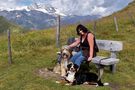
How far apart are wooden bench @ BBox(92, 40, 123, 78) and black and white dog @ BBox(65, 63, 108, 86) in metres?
1.15

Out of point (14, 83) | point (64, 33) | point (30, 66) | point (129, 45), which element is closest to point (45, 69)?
point (30, 66)

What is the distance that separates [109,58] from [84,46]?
1.57 meters

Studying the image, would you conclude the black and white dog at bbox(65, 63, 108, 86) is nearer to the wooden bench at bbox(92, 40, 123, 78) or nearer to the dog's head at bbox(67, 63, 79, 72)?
the dog's head at bbox(67, 63, 79, 72)

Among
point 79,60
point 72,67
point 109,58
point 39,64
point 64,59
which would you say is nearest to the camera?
point 72,67

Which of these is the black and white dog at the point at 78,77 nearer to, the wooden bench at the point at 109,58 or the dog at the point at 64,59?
the dog at the point at 64,59

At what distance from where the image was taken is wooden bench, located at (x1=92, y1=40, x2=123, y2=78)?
17250 mm

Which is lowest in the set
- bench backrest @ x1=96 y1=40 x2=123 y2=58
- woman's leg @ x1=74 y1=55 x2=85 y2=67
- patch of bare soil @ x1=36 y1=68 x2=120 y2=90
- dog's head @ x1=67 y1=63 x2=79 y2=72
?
patch of bare soil @ x1=36 y1=68 x2=120 y2=90

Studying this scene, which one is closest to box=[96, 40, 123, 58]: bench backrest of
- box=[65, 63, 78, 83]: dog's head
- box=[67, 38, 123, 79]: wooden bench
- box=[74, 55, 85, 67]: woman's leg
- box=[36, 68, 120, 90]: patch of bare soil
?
box=[67, 38, 123, 79]: wooden bench

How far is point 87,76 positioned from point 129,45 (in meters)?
12.2

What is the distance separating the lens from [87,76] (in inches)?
627

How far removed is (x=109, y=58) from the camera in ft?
59.6

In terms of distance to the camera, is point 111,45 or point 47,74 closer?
point 47,74

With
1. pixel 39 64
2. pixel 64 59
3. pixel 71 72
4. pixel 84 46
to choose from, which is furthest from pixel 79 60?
pixel 39 64

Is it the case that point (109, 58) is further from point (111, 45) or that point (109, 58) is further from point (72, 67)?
point (72, 67)
